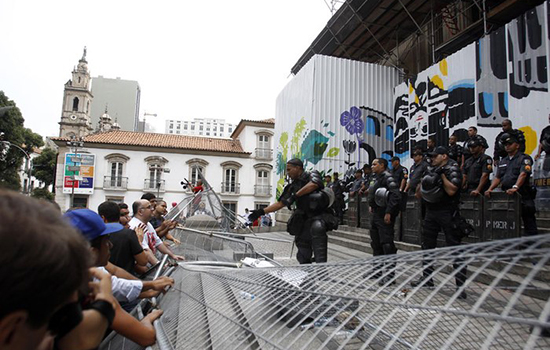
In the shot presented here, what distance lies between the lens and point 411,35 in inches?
551

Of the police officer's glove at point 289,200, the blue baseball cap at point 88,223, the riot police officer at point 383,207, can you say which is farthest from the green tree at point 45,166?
the blue baseball cap at point 88,223

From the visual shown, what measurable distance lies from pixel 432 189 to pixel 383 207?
0.78 meters

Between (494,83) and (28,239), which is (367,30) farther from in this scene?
(28,239)

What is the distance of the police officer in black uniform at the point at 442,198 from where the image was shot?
3801 millimetres

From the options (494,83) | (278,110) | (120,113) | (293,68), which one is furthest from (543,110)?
(120,113)

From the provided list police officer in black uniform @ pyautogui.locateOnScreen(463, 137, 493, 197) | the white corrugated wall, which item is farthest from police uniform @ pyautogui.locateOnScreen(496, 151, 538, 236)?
the white corrugated wall

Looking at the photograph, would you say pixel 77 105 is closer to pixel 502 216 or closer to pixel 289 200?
pixel 289 200

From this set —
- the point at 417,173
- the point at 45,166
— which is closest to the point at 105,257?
the point at 417,173

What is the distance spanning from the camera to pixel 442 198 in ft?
12.7

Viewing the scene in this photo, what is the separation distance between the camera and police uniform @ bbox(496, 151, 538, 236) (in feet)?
13.8

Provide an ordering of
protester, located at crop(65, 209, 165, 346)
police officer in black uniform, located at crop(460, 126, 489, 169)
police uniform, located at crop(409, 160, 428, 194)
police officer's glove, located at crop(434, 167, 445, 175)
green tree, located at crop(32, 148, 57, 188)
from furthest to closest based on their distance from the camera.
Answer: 1. green tree, located at crop(32, 148, 57, 188)
2. police uniform, located at crop(409, 160, 428, 194)
3. police officer in black uniform, located at crop(460, 126, 489, 169)
4. police officer's glove, located at crop(434, 167, 445, 175)
5. protester, located at crop(65, 209, 165, 346)

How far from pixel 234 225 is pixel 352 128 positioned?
25.2 feet

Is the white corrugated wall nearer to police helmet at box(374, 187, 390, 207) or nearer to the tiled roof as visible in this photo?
police helmet at box(374, 187, 390, 207)

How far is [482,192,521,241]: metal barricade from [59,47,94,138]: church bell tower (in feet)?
200
